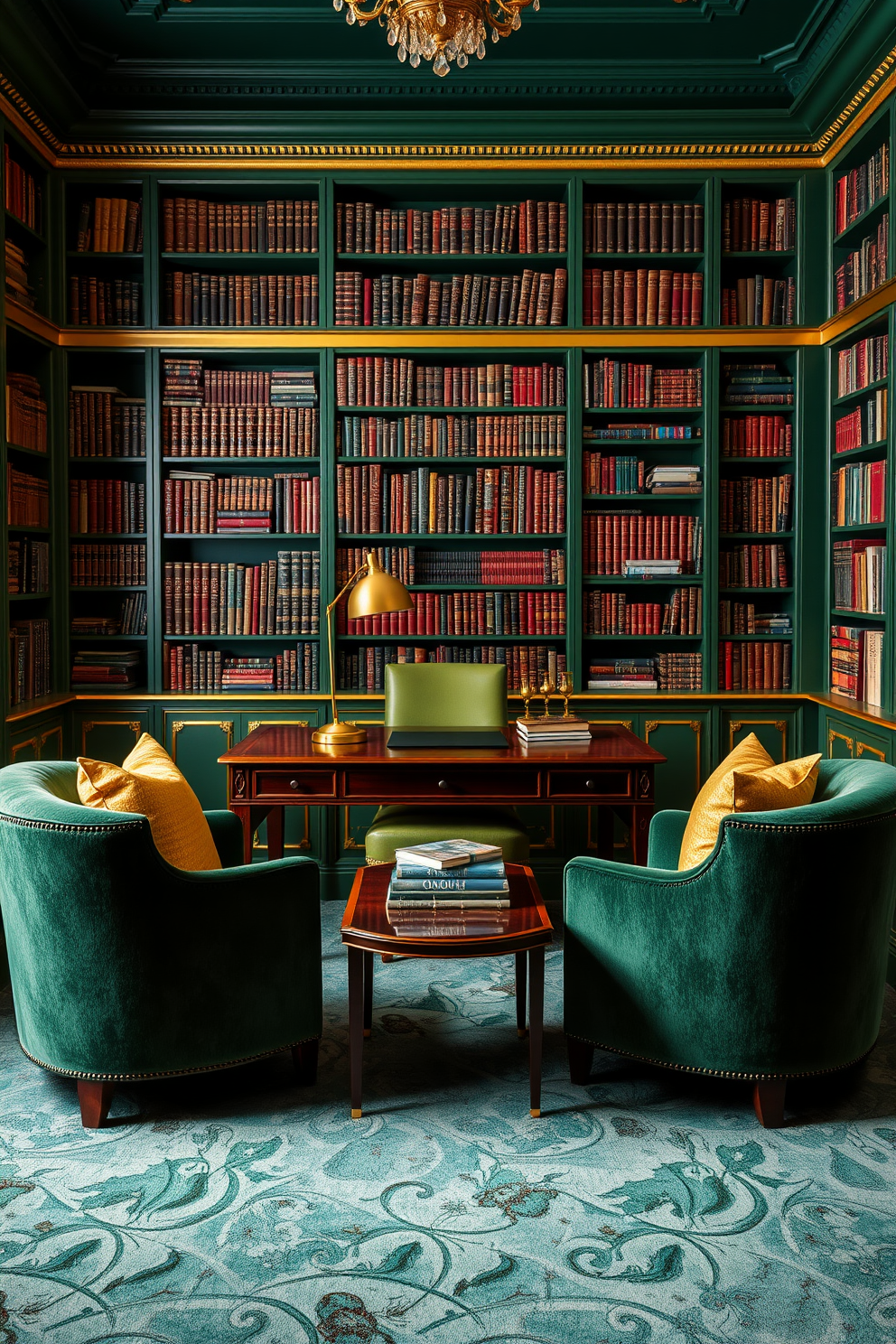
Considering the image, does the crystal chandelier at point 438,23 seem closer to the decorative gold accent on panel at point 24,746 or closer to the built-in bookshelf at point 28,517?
the built-in bookshelf at point 28,517

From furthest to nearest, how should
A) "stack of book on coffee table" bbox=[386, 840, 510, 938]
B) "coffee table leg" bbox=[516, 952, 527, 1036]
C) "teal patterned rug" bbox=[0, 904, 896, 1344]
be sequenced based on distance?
"coffee table leg" bbox=[516, 952, 527, 1036], "stack of book on coffee table" bbox=[386, 840, 510, 938], "teal patterned rug" bbox=[0, 904, 896, 1344]

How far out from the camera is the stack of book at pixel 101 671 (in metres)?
4.71

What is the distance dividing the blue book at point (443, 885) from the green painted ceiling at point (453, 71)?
122 inches

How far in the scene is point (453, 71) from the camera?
4277mm

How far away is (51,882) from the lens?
2.41 m

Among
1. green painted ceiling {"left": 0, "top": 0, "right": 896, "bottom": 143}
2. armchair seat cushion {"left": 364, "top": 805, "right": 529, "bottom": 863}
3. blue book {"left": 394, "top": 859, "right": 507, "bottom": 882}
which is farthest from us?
green painted ceiling {"left": 0, "top": 0, "right": 896, "bottom": 143}

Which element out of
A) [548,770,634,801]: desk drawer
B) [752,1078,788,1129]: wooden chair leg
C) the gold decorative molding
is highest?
the gold decorative molding

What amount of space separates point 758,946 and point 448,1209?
0.89m

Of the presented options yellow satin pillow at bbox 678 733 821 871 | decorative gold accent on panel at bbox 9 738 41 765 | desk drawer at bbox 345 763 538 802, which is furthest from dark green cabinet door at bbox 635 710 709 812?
decorative gold accent on panel at bbox 9 738 41 765

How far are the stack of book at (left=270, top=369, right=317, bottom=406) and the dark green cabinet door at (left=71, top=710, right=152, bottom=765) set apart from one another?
59.6 inches

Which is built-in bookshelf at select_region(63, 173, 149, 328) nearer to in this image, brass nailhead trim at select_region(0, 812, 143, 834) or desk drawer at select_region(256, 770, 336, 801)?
desk drawer at select_region(256, 770, 336, 801)

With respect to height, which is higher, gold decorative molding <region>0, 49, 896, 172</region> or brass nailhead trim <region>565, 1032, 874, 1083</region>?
gold decorative molding <region>0, 49, 896, 172</region>

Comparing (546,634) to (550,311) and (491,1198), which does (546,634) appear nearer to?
(550,311)

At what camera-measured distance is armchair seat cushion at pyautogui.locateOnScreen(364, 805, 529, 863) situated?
3.67m
